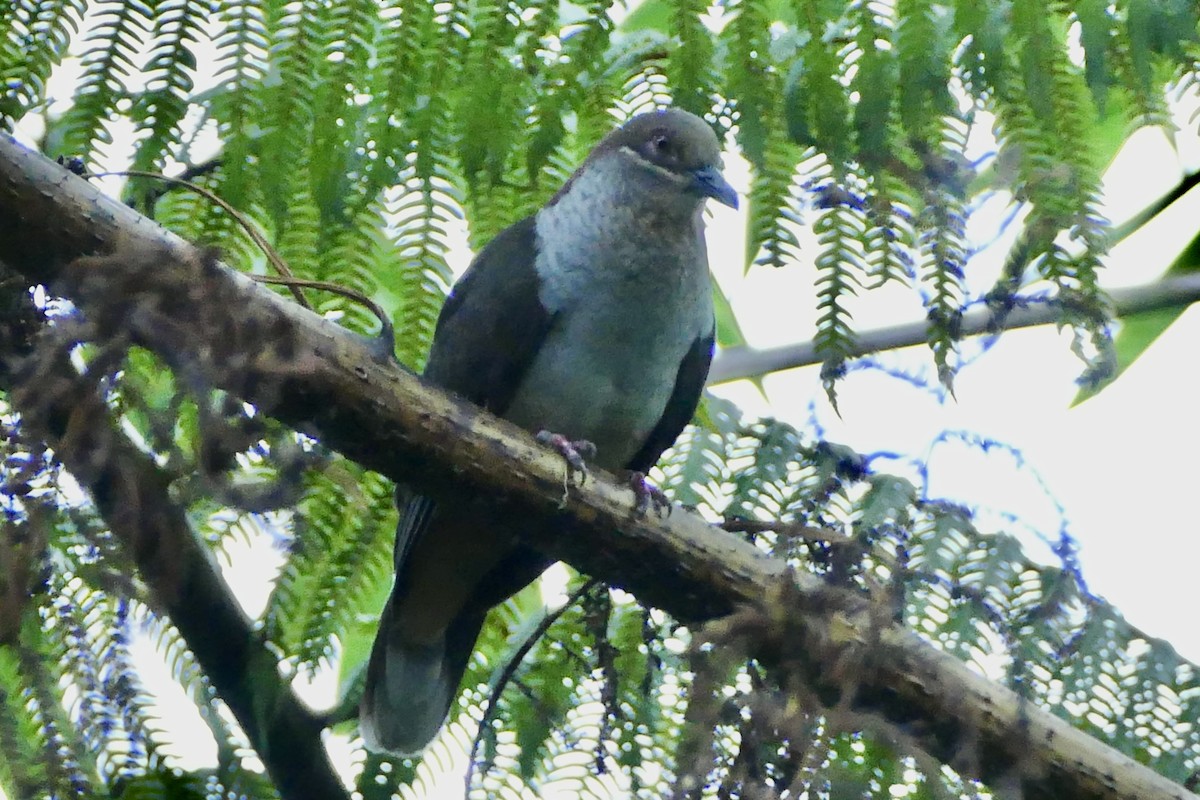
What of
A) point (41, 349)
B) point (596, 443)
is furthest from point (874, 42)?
point (41, 349)

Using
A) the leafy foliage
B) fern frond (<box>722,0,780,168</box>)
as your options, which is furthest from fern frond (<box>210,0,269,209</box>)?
fern frond (<box>722,0,780,168</box>)

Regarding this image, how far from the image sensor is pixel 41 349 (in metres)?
1.96

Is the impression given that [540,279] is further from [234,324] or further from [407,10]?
[234,324]

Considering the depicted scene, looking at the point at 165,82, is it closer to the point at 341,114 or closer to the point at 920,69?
the point at 341,114

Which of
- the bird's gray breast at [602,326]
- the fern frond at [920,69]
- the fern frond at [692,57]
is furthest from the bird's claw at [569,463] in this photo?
the fern frond at [920,69]

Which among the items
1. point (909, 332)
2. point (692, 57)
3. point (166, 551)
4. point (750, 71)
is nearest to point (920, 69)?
point (750, 71)

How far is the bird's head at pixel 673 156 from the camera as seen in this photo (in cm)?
347

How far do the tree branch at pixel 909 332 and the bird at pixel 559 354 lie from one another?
0.39 m

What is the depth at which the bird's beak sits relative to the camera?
3512mm

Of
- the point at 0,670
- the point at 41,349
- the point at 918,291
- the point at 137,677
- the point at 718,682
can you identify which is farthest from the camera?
the point at 918,291

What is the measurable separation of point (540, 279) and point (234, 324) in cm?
130

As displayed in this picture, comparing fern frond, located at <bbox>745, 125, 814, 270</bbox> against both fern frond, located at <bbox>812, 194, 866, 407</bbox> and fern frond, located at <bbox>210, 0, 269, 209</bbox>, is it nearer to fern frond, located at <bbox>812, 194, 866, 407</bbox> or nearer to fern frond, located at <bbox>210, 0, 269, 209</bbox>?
fern frond, located at <bbox>812, 194, 866, 407</bbox>

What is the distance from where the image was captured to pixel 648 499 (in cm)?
277

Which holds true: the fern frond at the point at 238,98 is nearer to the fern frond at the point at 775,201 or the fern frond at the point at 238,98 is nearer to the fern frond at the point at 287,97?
the fern frond at the point at 287,97
